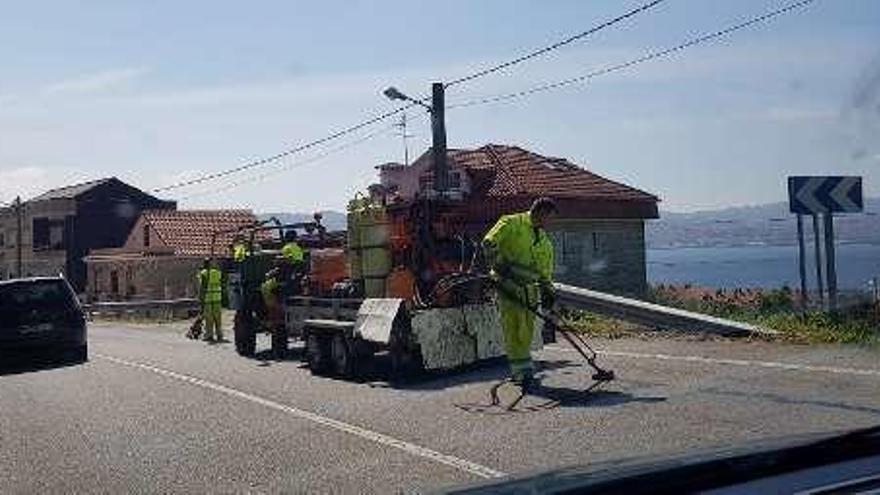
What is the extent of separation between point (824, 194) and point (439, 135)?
12156mm

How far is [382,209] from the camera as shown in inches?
568

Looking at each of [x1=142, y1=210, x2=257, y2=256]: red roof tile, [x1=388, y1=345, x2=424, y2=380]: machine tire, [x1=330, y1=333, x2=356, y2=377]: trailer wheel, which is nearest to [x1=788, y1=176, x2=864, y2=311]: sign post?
[x1=388, y1=345, x2=424, y2=380]: machine tire

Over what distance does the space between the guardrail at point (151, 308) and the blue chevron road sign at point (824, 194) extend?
23250mm

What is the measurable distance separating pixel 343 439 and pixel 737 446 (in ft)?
20.6

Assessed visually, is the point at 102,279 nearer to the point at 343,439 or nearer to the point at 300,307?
the point at 300,307

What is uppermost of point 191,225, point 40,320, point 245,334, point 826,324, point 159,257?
point 191,225

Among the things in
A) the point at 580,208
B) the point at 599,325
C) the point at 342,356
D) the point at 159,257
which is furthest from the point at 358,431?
the point at 159,257

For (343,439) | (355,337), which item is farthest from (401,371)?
(343,439)

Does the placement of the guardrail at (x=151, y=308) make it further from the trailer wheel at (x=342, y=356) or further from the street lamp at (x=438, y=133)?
the trailer wheel at (x=342, y=356)

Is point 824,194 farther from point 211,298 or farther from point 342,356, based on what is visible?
point 211,298

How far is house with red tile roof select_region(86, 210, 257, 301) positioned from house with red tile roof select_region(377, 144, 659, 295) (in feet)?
49.8

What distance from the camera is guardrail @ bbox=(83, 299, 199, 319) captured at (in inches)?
1448

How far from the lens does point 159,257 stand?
5731 centimetres

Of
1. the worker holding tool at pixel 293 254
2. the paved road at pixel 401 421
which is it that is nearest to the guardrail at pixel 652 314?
the paved road at pixel 401 421
